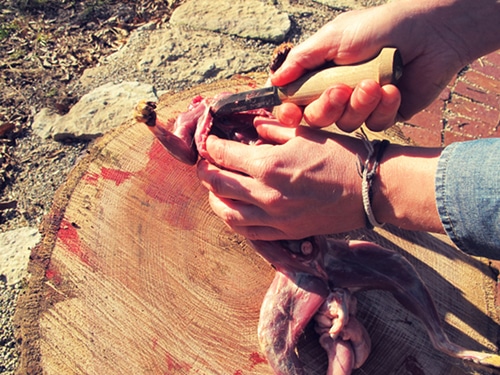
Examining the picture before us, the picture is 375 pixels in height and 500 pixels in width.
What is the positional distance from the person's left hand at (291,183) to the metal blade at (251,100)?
166 millimetres

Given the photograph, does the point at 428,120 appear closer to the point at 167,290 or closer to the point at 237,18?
the point at 237,18

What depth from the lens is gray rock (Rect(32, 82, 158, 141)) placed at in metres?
2.94

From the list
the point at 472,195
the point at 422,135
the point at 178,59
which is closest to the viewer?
the point at 472,195

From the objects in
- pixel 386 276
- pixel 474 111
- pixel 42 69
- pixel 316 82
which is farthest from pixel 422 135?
pixel 42 69

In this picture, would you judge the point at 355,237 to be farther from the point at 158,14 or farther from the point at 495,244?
the point at 158,14

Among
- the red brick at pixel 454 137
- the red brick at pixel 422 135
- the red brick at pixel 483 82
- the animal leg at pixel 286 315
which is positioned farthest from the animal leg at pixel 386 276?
the red brick at pixel 483 82

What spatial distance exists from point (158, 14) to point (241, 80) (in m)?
1.27

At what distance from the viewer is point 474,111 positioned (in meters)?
3.33

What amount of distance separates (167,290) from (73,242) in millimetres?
539

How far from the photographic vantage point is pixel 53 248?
7.63ft

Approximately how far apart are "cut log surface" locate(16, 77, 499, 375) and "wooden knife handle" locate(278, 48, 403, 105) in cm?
84

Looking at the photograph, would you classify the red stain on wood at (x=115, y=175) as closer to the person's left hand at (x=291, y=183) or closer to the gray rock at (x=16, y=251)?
the gray rock at (x=16, y=251)

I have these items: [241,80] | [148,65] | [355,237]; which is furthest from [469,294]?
[148,65]

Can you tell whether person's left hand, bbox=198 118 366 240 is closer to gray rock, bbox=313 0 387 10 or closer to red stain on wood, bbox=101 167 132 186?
red stain on wood, bbox=101 167 132 186
